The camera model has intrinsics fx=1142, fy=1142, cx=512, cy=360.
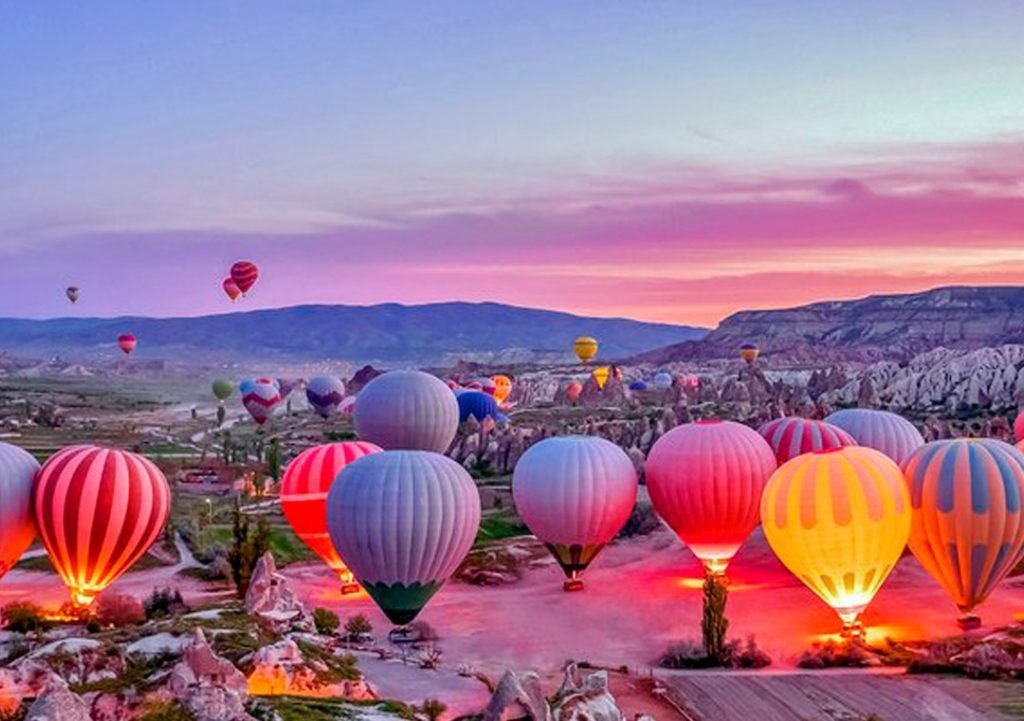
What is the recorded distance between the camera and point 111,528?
27422 millimetres

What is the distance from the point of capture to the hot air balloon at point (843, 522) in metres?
26.5

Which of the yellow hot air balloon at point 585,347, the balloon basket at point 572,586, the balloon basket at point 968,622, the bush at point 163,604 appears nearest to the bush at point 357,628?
the bush at point 163,604

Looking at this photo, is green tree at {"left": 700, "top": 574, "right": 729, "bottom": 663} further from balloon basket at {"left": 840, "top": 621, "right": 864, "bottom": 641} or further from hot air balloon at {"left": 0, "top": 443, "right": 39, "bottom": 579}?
hot air balloon at {"left": 0, "top": 443, "right": 39, "bottom": 579}

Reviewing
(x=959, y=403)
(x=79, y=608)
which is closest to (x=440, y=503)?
(x=79, y=608)

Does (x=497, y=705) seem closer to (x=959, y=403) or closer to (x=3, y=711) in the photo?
(x=3, y=711)

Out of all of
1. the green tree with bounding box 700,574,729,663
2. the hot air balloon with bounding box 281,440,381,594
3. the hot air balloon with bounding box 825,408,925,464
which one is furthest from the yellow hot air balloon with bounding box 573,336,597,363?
the green tree with bounding box 700,574,729,663

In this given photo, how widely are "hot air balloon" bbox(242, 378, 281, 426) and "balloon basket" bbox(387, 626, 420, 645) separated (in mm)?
52694

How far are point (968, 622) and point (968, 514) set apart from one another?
3.10 metres

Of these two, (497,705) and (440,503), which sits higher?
(440,503)

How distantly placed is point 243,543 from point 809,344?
17516 cm

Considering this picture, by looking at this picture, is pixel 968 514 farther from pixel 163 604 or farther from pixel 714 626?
pixel 163 604

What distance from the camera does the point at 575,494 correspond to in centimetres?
3161

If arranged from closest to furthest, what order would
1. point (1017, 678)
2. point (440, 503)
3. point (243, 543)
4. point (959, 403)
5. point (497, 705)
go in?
point (497, 705) → point (1017, 678) → point (440, 503) → point (243, 543) → point (959, 403)

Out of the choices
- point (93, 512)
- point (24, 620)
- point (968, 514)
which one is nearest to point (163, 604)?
point (93, 512)
